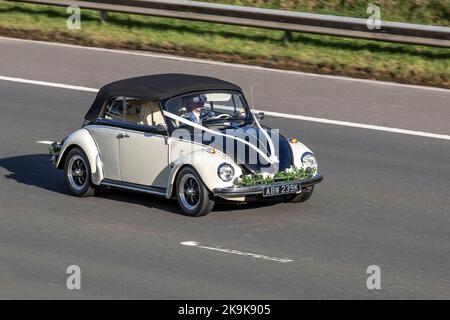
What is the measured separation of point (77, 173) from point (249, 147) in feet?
7.73

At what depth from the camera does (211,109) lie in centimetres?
1446

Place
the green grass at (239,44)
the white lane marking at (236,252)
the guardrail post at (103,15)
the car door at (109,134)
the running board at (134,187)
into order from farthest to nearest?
the guardrail post at (103,15), the green grass at (239,44), the car door at (109,134), the running board at (134,187), the white lane marking at (236,252)

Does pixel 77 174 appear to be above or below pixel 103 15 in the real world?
below

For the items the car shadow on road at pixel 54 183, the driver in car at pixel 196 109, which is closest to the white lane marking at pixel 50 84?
the car shadow on road at pixel 54 183

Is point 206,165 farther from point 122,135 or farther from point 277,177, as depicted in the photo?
point 122,135

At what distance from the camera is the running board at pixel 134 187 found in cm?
1396

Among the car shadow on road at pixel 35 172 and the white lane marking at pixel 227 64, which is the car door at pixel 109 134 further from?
the white lane marking at pixel 227 64

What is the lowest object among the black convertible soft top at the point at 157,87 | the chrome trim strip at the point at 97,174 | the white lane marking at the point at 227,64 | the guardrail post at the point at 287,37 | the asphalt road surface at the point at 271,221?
the asphalt road surface at the point at 271,221

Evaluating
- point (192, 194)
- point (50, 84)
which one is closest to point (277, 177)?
point (192, 194)

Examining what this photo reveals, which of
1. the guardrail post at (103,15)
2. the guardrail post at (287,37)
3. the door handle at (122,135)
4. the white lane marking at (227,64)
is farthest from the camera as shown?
the guardrail post at (103,15)

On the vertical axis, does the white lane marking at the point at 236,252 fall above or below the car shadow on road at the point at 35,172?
above

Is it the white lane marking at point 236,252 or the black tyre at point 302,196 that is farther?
the black tyre at point 302,196
